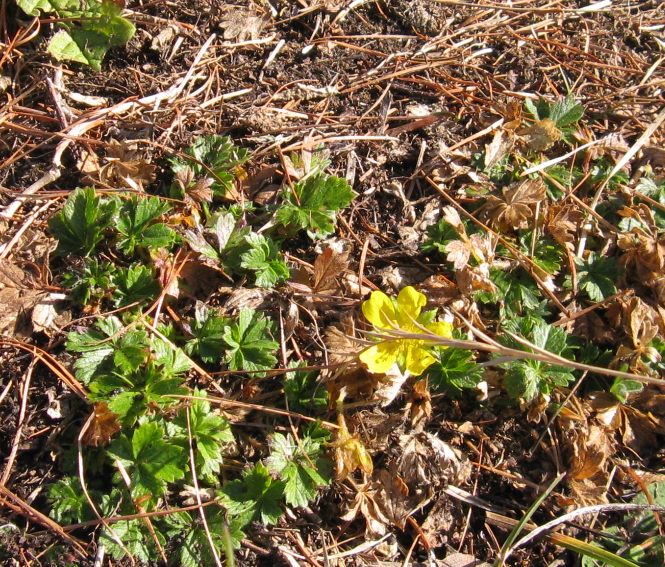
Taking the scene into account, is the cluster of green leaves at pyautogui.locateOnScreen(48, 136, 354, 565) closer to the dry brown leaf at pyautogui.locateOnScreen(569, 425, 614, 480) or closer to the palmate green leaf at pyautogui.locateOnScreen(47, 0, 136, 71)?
the palmate green leaf at pyautogui.locateOnScreen(47, 0, 136, 71)

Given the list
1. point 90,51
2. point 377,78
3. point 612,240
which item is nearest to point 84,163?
point 90,51

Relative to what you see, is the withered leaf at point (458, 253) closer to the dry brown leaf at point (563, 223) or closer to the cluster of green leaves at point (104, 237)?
the dry brown leaf at point (563, 223)

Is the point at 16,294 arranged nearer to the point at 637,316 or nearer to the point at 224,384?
the point at 224,384

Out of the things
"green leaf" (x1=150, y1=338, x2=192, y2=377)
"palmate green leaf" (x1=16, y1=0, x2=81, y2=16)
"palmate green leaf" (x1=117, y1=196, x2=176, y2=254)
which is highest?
"palmate green leaf" (x1=16, y1=0, x2=81, y2=16)

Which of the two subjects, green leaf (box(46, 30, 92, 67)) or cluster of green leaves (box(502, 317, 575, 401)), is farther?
green leaf (box(46, 30, 92, 67))

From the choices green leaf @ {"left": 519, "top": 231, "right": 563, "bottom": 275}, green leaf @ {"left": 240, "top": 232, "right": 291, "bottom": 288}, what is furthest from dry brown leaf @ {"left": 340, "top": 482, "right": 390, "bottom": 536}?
green leaf @ {"left": 519, "top": 231, "right": 563, "bottom": 275}

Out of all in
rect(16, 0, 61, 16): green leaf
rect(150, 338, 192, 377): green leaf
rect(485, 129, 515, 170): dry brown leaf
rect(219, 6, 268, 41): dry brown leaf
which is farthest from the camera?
rect(219, 6, 268, 41): dry brown leaf

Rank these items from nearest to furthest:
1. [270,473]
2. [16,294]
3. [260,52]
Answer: [270,473], [16,294], [260,52]
